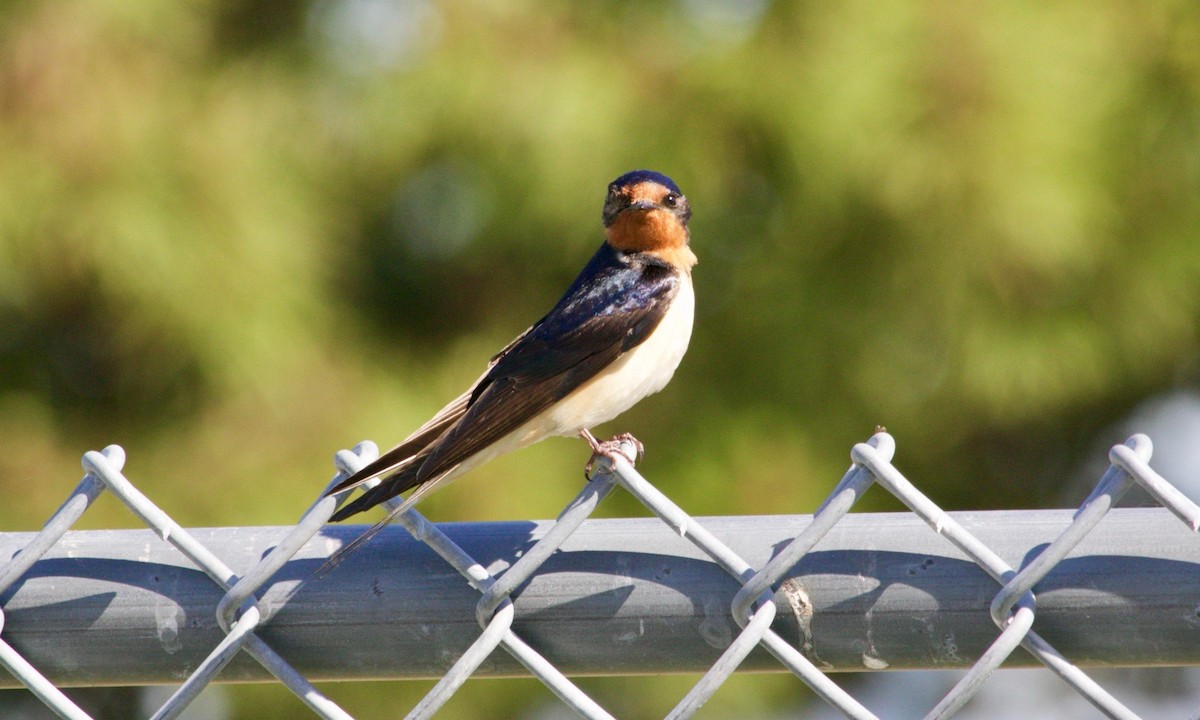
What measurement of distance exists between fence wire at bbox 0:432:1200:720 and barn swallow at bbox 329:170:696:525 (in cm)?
43

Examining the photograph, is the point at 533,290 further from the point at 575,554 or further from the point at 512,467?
the point at 575,554

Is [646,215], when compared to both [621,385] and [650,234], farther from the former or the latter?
[621,385]

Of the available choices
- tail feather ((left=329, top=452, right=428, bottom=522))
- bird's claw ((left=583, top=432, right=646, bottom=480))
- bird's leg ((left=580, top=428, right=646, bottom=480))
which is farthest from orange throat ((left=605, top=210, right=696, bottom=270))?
tail feather ((left=329, top=452, right=428, bottom=522))

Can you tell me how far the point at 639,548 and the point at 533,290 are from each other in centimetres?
229

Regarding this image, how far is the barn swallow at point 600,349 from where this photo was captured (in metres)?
1.79

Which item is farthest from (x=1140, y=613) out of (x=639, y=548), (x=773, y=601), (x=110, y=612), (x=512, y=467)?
(x=512, y=467)

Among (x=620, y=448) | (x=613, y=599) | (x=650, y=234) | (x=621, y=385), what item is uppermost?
(x=650, y=234)

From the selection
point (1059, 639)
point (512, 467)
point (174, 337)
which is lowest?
point (1059, 639)

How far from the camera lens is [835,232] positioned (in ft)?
10.4

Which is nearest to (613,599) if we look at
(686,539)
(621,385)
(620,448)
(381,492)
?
(686,539)

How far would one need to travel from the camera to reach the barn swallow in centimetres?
179

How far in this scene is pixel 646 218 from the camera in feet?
8.58

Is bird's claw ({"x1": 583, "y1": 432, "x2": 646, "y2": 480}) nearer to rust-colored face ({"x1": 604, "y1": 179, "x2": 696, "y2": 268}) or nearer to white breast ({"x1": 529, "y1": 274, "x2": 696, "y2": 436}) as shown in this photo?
white breast ({"x1": 529, "y1": 274, "x2": 696, "y2": 436})

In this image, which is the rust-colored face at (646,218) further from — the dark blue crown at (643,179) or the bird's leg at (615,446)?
the bird's leg at (615,446)
